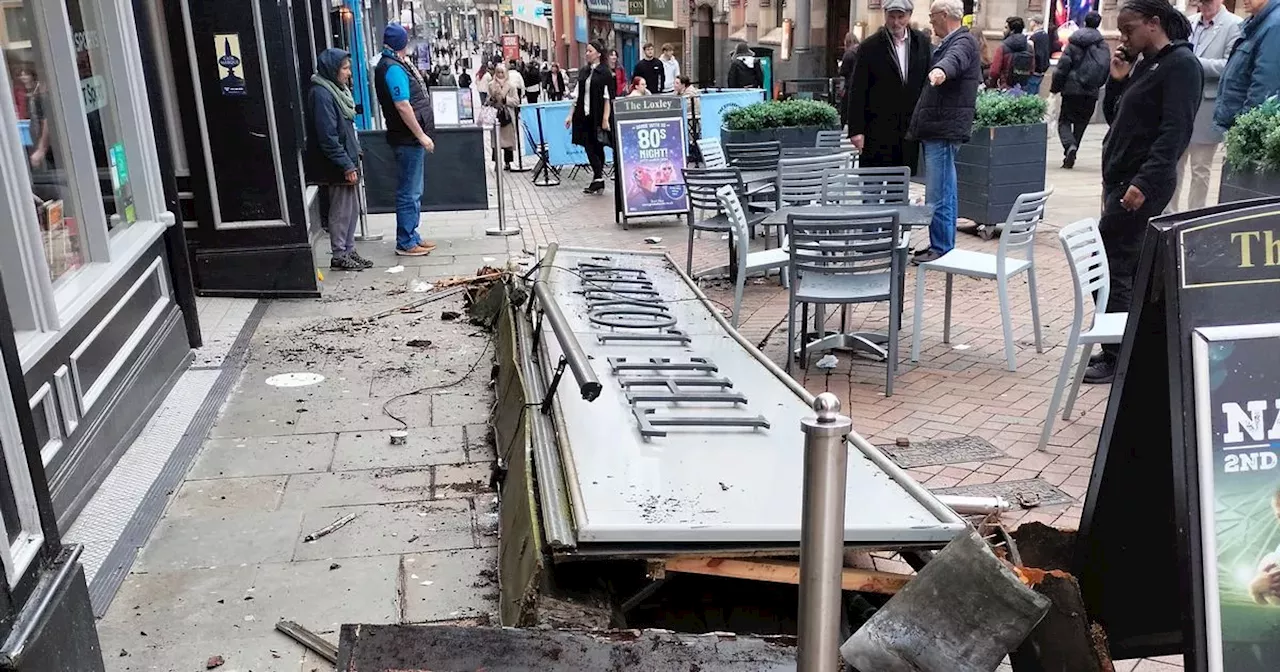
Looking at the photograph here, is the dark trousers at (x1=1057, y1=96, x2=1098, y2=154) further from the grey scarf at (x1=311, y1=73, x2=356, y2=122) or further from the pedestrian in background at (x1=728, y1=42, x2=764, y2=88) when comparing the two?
the grey scarf at (x1=311, y1=73, x2=356, y2=122)

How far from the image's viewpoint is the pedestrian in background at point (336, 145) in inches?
324

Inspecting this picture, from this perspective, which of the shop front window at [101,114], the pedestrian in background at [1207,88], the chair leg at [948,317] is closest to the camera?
the shop front window at [101,114]

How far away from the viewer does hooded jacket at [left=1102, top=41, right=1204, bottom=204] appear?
4.98 m

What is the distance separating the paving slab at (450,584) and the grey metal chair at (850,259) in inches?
98.3

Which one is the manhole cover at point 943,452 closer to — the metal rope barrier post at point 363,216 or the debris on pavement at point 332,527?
the debris on pavement at point 332,527

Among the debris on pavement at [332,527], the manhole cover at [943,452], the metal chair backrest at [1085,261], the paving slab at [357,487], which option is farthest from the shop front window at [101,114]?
the metal chair backrest at [1085,261]

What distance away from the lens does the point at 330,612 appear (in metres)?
3.44

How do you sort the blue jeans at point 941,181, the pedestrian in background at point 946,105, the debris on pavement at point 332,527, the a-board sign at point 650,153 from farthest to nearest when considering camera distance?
the a-board sign at point 650,153 → the blue jeans at point 941,181 → the pedestrian in background at point 946,105 → the debris on pavement at point 332,527

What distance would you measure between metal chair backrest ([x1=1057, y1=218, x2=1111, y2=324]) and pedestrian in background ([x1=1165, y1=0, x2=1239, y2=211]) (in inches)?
152

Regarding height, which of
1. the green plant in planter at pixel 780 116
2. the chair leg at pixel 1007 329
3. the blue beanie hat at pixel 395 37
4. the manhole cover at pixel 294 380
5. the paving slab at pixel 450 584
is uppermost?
the blue beanie hat at pixel 395 37

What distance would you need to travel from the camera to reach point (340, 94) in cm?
845

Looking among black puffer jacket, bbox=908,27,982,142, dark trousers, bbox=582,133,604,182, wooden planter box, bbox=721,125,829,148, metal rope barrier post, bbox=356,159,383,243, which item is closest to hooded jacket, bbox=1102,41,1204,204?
black puffer jacket, bbox=908,27,982,142

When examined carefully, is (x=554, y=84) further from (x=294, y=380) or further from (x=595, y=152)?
(x=294, y=380)

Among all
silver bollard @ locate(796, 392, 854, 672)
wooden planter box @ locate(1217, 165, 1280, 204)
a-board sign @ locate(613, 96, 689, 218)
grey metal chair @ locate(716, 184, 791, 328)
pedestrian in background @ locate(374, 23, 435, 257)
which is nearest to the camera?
silver bollard @ locate(796, 392, 854, 672)
